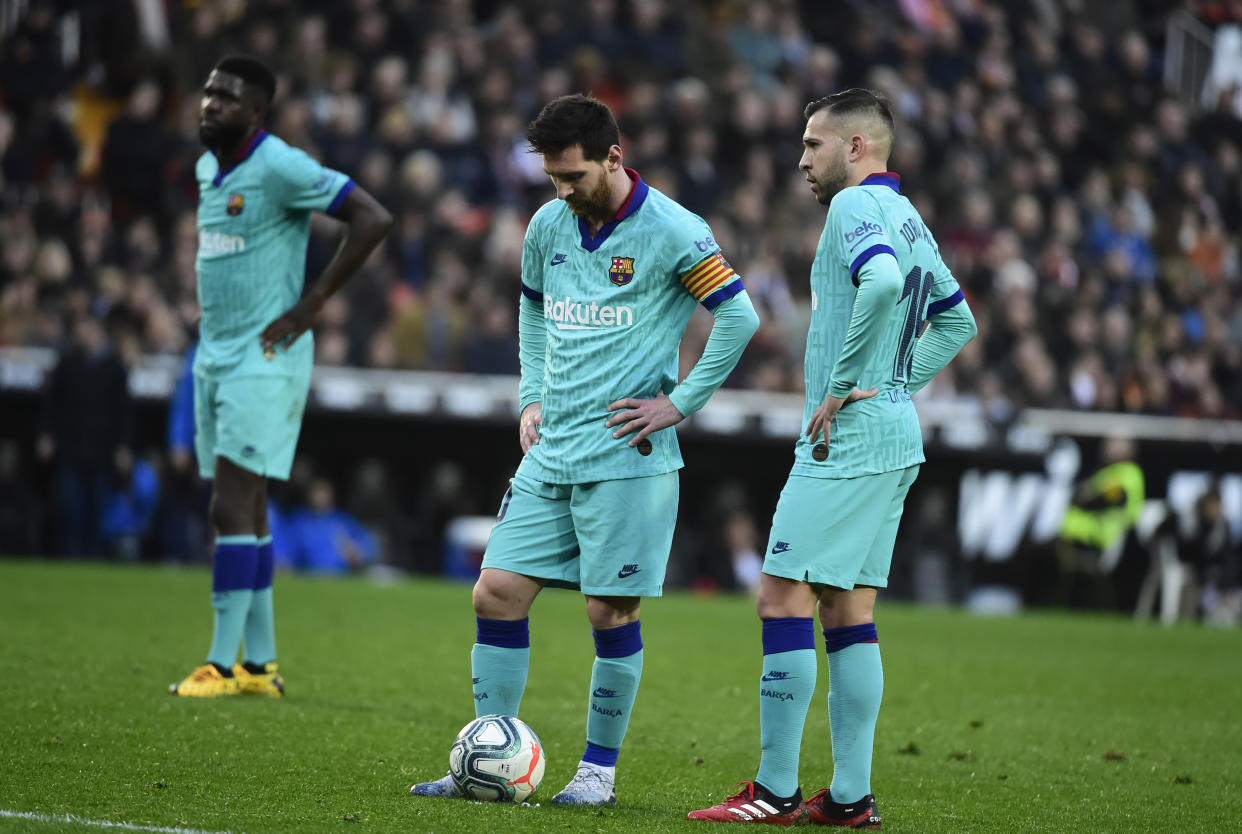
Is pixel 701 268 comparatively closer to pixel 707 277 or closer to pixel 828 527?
pixel 707 277

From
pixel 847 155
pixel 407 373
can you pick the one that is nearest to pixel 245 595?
pixel 847 155

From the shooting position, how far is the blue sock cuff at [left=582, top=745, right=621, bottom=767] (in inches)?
201

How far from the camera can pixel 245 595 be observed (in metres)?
7.18

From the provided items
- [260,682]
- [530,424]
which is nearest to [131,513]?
[260,682]

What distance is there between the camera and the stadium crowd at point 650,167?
50.1 feet

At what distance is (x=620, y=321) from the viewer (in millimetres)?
5102

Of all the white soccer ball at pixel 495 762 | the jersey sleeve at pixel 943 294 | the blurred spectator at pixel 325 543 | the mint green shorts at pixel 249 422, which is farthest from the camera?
the blurred spectator at pixel 325 543

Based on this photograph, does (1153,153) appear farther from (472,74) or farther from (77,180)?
(77,180)

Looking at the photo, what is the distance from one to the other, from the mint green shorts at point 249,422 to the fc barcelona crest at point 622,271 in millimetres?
2601

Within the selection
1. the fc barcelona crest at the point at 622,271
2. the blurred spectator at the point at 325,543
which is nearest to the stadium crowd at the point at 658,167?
the blurred spectator at the point at 325,543

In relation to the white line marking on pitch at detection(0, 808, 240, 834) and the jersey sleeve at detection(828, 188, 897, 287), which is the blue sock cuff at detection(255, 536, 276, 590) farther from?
the jersey sleeve at detection(828, 188, 897, 287)

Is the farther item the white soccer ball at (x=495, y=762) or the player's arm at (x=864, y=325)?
the white soccer ball at (x=495, y=762)

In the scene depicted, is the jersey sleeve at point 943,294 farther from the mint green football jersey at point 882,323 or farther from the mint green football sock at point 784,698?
the mint green football sock at point 784,698

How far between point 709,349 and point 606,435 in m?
0.43
